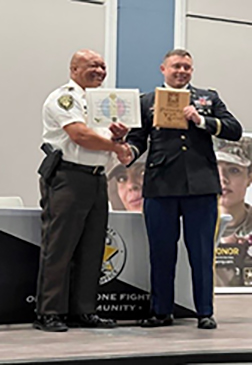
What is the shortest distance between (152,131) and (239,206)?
2.43 meters

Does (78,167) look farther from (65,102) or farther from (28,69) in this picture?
(28,69)

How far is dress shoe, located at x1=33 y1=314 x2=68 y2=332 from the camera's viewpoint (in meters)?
3.24

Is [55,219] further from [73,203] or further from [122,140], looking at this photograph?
[122,140]

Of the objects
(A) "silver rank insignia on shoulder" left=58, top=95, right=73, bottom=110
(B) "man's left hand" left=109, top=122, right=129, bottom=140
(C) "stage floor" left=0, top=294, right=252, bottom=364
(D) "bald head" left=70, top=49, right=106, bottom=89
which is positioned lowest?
(C) "stage floor" left=0, top=294, right=252, bottom=364

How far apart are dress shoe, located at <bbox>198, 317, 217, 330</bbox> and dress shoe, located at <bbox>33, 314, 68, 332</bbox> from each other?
0.69m

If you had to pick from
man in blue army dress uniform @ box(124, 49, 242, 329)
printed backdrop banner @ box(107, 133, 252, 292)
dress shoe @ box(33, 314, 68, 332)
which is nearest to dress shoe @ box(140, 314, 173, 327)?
man in blue army dress uniform @ box(124, 49, 242, 329)

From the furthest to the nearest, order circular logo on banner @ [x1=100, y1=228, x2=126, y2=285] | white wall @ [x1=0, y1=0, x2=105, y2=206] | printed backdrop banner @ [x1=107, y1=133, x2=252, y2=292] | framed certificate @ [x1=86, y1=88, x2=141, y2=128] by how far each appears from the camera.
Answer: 1. printed backdrop banner @ [x1=107, y1=133, x2=252, y2=292]
2. white wall @ [x1=0, y1=0, x2=105, y2=206]
3. circular logo on banner @ [x1=100, y1=228, x2=126, y2=285]
4. framed certificate @ [x1=86, y1=88, x2=141, y2=128]

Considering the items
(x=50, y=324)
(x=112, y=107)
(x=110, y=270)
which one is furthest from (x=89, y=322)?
(x=112, y=107)

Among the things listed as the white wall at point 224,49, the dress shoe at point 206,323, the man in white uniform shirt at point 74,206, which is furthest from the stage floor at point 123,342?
the white wall at point 224,49

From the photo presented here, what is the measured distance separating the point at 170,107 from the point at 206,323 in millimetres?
1096

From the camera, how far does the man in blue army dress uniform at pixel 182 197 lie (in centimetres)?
340

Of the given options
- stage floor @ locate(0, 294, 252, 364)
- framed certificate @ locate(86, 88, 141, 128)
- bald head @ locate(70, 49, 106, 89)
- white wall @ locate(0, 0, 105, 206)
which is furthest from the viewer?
white wall @ locate(0, 0, 105, 206)

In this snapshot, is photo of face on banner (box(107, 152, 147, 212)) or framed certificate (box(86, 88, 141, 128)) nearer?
framed certificate (box(86, 88, 141, 128))

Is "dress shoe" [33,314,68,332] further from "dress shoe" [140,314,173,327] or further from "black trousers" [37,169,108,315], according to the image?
"dress shoe" [140,314,173,327]
